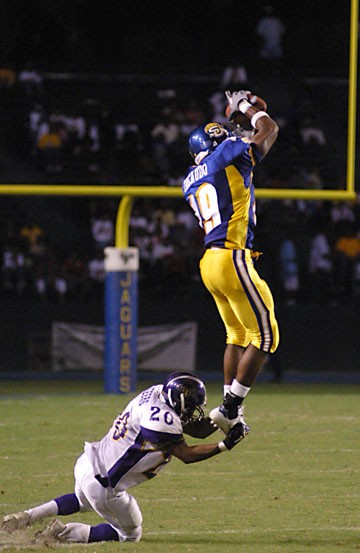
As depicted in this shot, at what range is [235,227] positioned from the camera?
22.2ft

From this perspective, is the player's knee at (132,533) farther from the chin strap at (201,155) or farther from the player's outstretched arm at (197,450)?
the chin strap at (201,155)

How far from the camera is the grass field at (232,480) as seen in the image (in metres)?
5.74

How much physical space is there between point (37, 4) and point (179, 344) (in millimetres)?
5475

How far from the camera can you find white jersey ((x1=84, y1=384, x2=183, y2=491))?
5.55 m

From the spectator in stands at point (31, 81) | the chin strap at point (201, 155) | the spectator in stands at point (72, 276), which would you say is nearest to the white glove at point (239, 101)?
the chin strap at point (201, 155)

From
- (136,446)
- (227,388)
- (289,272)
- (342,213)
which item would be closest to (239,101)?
(227,388)

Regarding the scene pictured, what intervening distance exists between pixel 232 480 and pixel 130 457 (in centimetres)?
201

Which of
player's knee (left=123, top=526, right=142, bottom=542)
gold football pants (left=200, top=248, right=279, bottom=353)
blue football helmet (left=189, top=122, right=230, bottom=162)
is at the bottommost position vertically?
player's knee (left=123, top=526, right=142, bottom=542)

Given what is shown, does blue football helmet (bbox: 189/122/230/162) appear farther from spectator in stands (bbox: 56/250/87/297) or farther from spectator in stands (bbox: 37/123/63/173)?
spectator in stands (bbox: 56/250/87/297)

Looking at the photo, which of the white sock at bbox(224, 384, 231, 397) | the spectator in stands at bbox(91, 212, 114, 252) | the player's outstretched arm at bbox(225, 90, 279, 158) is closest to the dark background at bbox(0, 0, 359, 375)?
the spectator in stands at bbox(91, 212, 114, 252)

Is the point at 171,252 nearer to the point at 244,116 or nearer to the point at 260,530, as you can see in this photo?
the point at 244,116

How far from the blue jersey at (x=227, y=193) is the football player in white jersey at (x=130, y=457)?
1330 mm

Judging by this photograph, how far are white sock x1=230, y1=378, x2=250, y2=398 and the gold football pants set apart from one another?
0.26m

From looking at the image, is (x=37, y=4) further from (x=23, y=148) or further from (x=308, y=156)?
(x=308, y=156)
